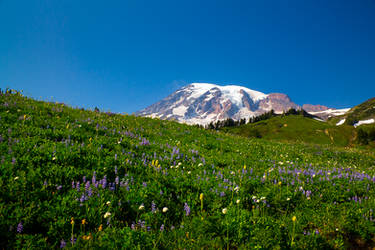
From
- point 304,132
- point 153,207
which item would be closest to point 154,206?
point 153,207

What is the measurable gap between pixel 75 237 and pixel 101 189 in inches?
41.8

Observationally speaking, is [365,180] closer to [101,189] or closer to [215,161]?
[215,161]

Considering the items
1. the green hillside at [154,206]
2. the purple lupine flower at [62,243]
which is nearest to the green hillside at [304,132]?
the green hillside at [154,206]

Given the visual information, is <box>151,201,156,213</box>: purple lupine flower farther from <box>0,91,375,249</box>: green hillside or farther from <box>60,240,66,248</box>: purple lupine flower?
Result: <box>60,240,66,248</box>: purple lupine flower

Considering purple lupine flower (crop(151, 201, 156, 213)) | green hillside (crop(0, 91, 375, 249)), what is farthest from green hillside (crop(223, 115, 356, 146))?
purple lupine flower (crop(151, 201, 156, 213))

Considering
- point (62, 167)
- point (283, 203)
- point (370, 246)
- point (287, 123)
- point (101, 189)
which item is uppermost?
point (287, 123)

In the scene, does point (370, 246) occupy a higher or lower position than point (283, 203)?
lower

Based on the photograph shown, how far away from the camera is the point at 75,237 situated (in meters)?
3.04

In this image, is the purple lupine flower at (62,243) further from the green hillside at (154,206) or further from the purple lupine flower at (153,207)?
the purple lupine flower at (153,207)

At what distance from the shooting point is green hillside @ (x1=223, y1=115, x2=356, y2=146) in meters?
109

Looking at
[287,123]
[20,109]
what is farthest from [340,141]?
[20,109]

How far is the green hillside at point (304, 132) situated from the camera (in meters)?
109

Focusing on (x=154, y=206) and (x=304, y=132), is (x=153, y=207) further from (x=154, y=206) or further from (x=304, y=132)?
(x=304, y=132)

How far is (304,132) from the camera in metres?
132
